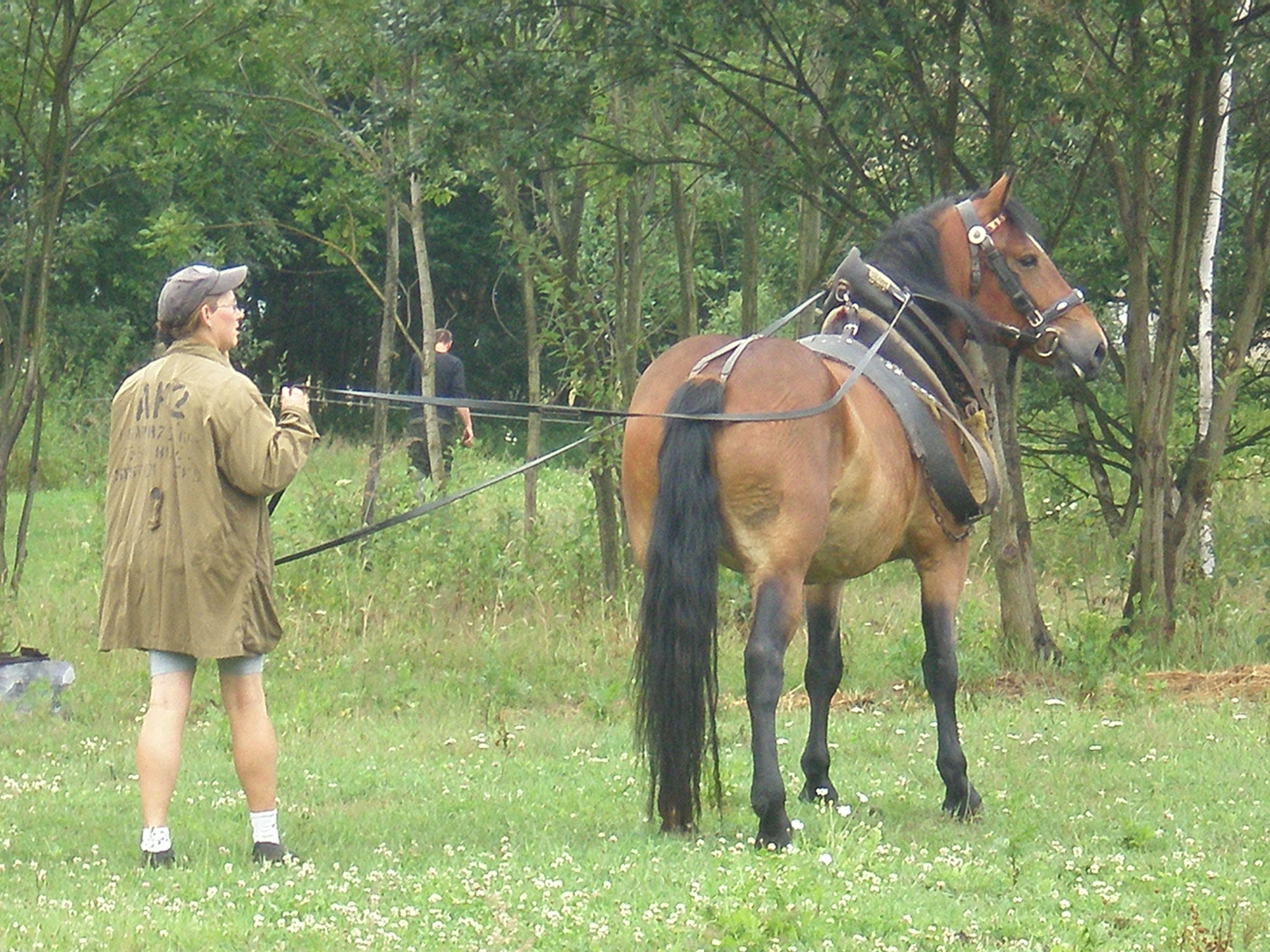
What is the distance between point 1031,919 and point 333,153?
1115 cm

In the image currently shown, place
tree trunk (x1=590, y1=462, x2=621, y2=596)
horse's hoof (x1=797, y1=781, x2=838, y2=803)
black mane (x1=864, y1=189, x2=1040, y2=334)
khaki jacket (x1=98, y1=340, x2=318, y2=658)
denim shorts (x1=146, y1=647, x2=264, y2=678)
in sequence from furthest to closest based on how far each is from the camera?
1. tree trunk (x1=590, y1=462, x2=621, y2=596)
2. black mane (x1=864, y1=189, x2=1040, y2=334)
3. horse's hoof (x1=797, y1=781, x2=838, y2=803)
4. denim shorts (x1=146, y1=647, x2=264, y2=678)
5. khaki jacket (x1=98, y1=340, x2=318, y2=658)

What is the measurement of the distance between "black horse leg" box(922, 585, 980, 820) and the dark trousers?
768 cm

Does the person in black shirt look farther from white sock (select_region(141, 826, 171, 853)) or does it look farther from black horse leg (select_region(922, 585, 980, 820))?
white sock (select_region(141, 826, 171, 853))

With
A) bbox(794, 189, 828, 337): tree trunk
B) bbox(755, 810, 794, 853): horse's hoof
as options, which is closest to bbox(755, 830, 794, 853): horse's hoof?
bbox(755, 810, 794, 853): horse's hoof

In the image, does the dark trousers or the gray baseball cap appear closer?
the gray baseball cap

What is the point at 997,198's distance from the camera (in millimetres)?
7273

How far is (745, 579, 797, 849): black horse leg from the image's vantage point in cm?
589

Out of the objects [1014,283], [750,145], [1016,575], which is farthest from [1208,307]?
[1014,283]

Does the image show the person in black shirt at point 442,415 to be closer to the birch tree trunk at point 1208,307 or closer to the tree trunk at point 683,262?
the tree trunk at point 683,262

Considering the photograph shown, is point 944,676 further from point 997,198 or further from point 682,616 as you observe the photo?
point 997,198

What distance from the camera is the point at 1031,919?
505cm

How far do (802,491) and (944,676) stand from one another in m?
1.50

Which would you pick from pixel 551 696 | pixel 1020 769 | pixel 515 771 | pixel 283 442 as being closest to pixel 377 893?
pixel 283 442

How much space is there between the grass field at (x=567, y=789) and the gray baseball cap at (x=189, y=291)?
5.88 ft
